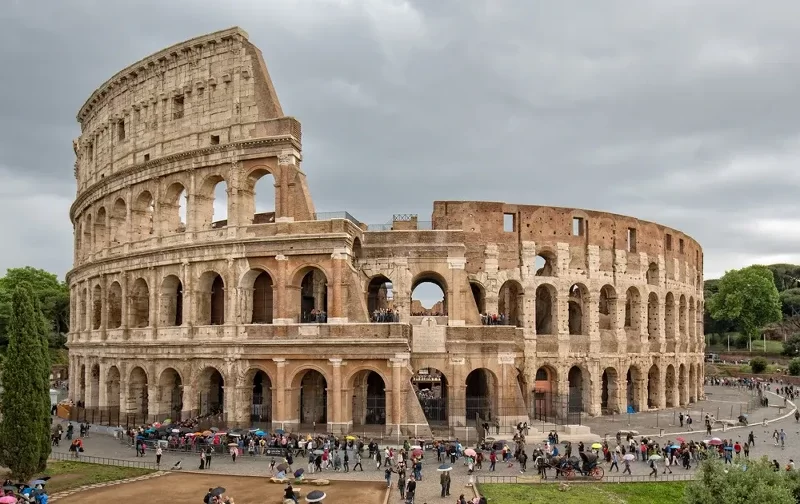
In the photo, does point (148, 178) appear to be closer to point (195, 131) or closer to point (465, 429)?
point (195, 131)

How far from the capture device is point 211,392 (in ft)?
120

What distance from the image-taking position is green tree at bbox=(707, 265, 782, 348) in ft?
263

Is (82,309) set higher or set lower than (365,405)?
higher

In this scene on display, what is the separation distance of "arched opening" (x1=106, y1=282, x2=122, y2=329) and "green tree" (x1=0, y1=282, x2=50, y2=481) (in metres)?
15.3

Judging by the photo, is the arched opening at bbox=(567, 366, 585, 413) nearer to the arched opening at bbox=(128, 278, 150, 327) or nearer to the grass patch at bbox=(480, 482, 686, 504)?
the grass patch at bbox=(480, 482, 686, 504)

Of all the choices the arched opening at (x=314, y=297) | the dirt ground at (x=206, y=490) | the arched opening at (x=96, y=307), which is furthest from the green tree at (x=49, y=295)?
the dirt ground at (x=206, y=490)

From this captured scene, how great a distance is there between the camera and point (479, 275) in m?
38.3

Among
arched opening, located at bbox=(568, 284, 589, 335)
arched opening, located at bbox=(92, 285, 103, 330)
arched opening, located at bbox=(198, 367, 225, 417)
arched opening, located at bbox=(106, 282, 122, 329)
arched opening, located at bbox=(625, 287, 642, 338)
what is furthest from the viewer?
arched opening, located at bbox=(625, 287, 642, 338)

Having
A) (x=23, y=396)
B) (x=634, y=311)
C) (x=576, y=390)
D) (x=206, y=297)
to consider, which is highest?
(x=206, y=297)

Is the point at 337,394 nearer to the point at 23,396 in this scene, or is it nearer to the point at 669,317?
the point at 23,396

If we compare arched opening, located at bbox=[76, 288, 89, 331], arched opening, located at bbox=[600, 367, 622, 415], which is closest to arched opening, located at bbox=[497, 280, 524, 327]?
arched opening, located at bbox=[600, 367, 622, 415]

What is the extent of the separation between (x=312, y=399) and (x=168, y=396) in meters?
8.29

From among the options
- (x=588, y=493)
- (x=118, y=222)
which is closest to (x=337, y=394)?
(x=588, y=493)

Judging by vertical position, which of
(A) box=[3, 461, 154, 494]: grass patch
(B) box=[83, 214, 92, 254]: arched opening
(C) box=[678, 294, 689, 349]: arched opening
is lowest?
(A) box=[3, 461, 154, 494]: grass patch
